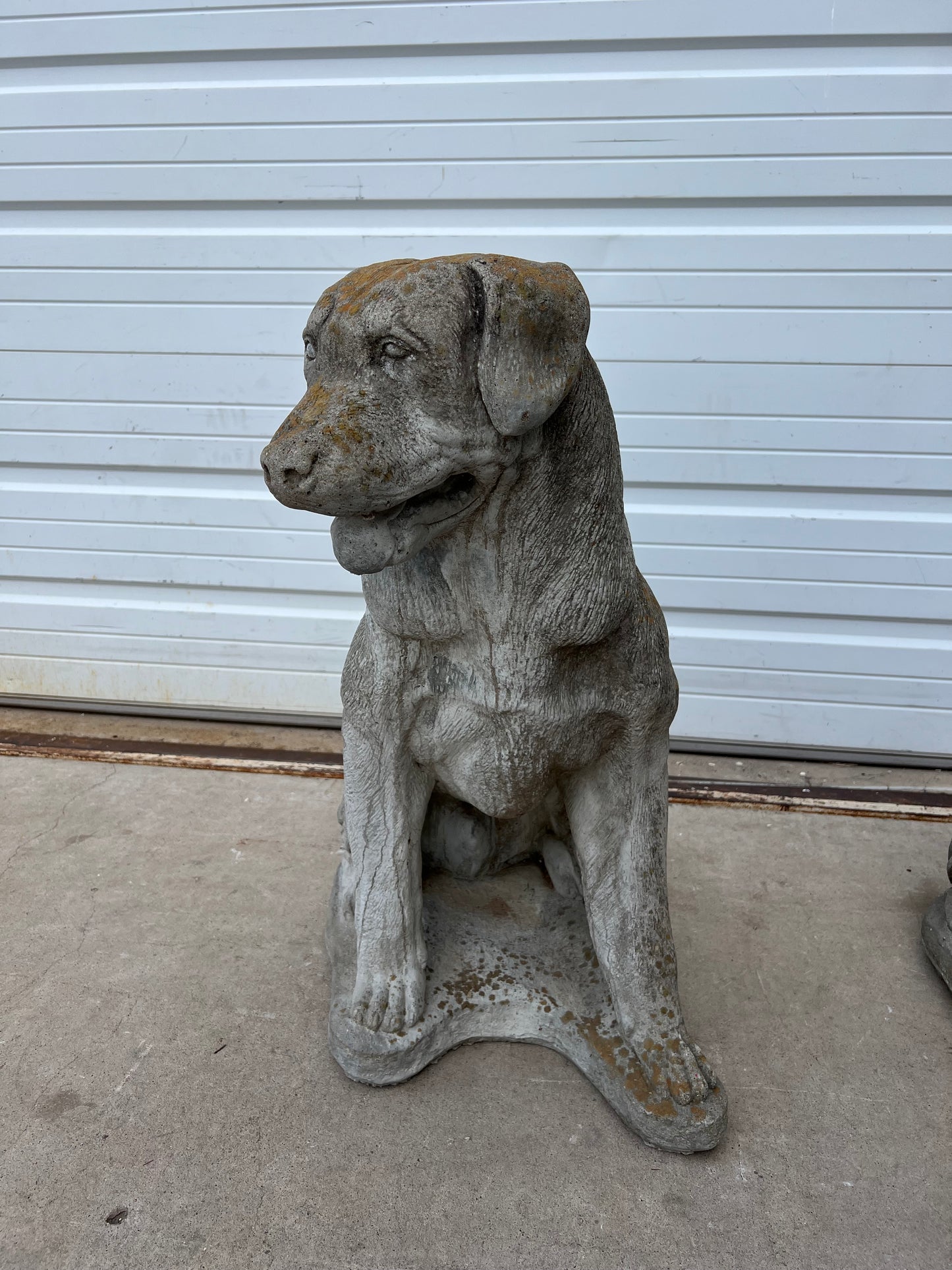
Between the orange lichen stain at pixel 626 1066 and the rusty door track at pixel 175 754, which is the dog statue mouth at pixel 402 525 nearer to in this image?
the orange lichen stain at pixel 626 1066

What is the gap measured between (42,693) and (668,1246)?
2.86 meters

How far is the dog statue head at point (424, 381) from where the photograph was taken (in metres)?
1.39

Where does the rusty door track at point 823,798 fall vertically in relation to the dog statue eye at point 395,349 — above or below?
below

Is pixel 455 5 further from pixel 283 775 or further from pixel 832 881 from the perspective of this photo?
pixel 832 881

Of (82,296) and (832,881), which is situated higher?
(82,296)

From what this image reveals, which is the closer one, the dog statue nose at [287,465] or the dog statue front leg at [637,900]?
the dog statue nose at [287,465]

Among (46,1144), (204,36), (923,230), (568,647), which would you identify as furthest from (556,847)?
(204,36)

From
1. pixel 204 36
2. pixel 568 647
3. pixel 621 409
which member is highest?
pixel 204 36

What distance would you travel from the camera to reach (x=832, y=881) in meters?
2.71

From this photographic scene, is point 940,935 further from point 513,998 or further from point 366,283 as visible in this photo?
point 366,283

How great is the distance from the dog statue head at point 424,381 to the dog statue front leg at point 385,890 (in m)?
0.64

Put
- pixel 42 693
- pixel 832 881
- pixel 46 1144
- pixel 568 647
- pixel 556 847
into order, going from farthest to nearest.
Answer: pixel 42 693
pixel 832 881
pixel 556 847
pixel 46 1144
pixel 568 647

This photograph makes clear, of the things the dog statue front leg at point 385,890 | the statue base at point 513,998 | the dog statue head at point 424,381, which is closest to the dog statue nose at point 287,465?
the dog statue head at point 424,381

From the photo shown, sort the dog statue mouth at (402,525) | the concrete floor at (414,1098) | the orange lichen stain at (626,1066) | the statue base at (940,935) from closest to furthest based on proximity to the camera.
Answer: the dog statue mouth at (402,525) → the concrete floor at (414,1098) → the orange lichen stain at (626,1066) → the statue base at (940,935)
